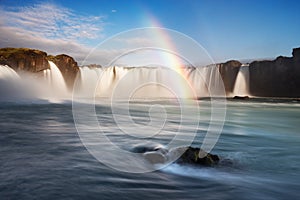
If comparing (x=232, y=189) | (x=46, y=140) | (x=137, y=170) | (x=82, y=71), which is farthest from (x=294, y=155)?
(x=82, y=71)

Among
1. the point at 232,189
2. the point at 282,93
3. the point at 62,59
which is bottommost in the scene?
the point at 232,189

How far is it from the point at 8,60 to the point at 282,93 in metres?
69.0

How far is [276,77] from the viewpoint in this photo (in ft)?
228

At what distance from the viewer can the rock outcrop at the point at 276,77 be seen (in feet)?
218

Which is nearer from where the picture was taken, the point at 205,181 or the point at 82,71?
the point at 205,181

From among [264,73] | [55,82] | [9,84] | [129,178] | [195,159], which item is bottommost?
[129,178]

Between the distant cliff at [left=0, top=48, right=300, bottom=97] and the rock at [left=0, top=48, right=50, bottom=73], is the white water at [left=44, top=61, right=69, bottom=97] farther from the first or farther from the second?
the distant cliff at [left=0, top=48, right=300, bottom=97]

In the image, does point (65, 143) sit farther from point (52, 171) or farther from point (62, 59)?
point (62, 59)

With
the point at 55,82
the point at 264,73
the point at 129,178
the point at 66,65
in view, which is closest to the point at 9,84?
the point at 55,82

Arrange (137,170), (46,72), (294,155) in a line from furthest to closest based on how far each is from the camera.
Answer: (46,72) → (294,155) → (137,170)

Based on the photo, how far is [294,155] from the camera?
7359mm

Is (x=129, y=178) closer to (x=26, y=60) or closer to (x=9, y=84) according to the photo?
(x=9, y=84)

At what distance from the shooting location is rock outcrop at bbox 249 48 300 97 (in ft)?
218

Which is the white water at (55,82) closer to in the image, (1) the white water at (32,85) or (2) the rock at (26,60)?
(1) the white water at (32,85)
